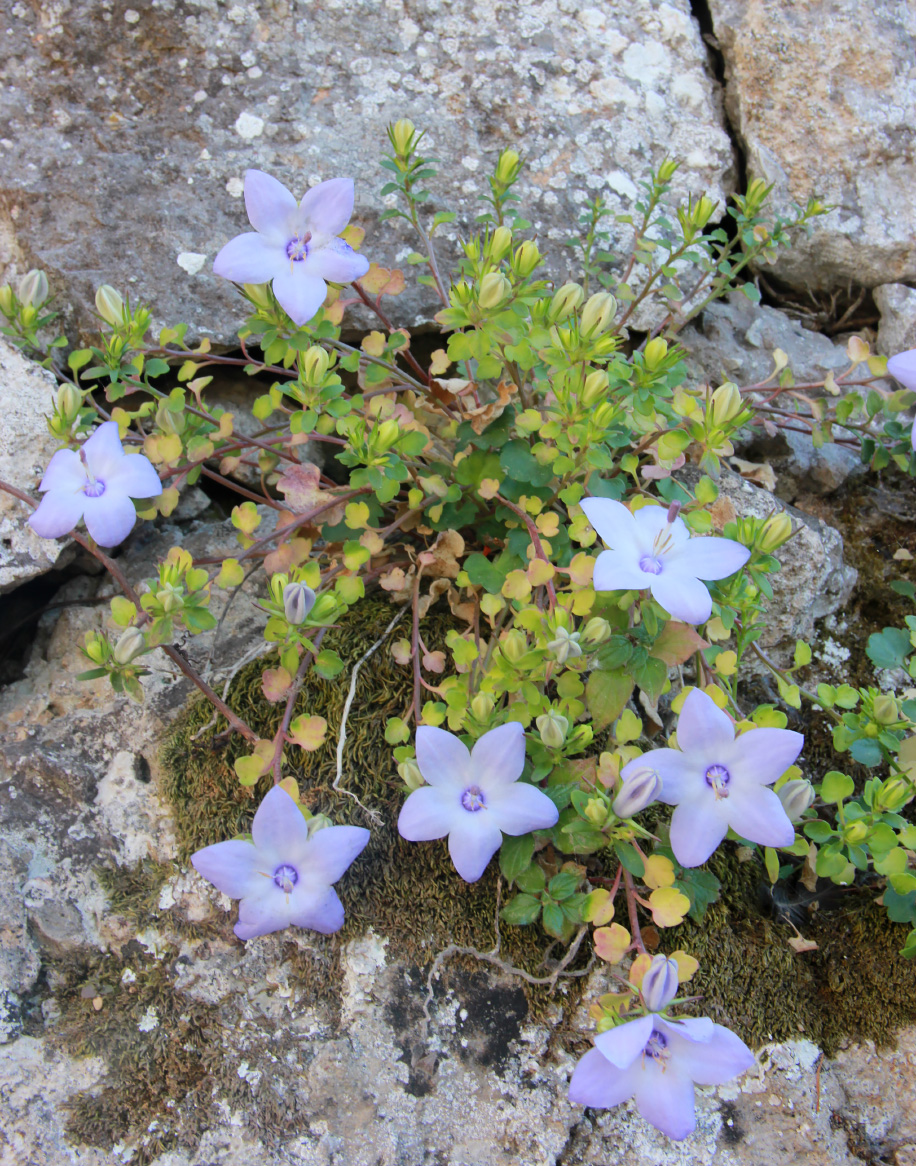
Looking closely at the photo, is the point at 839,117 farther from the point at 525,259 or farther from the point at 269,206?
the point at 269,206

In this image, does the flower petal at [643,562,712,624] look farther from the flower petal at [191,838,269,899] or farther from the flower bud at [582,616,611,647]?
the flower petal at [191,838,269,899]

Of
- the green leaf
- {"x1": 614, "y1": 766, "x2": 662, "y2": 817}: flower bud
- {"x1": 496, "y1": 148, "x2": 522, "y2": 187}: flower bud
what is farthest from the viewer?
{"x1": 496, "y1": 148, "x2": 522, "y2": 187}: flower bud

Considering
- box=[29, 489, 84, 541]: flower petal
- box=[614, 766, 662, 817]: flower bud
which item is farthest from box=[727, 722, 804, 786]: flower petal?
box=[29, 489, 84, 541]: flower petal

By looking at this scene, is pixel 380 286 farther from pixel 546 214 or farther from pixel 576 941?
pixel 576 941

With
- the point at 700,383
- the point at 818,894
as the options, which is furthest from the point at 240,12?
the point at 818,894

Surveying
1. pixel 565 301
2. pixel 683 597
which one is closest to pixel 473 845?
pixel 683 597

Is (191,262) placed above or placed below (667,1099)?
above
